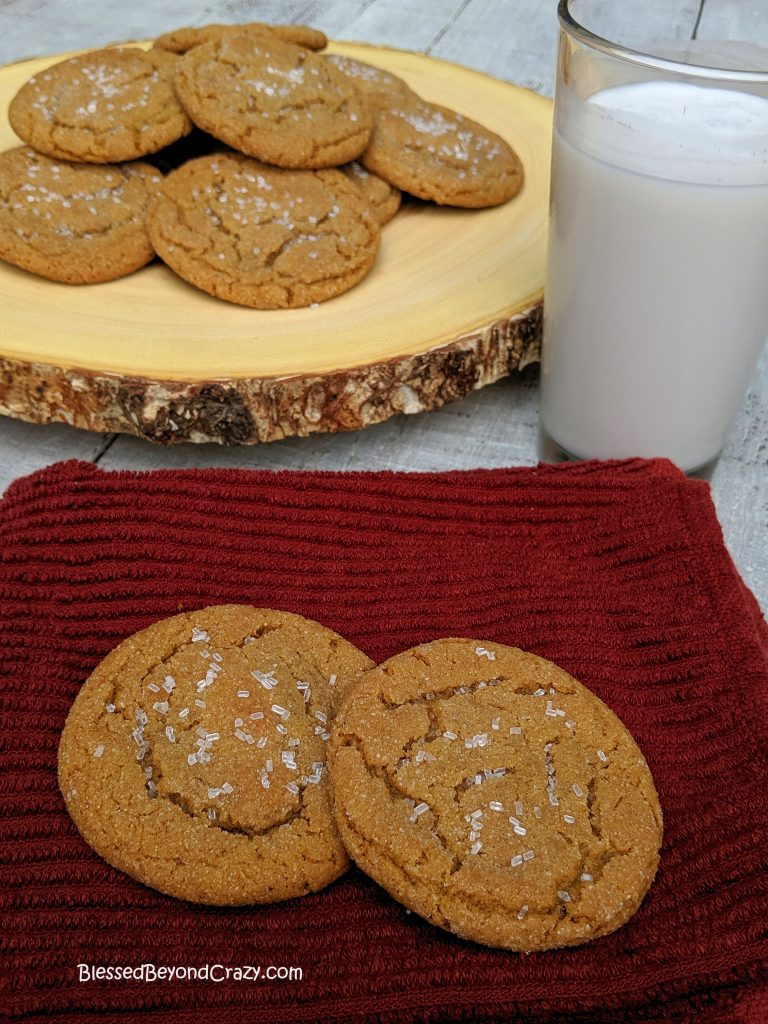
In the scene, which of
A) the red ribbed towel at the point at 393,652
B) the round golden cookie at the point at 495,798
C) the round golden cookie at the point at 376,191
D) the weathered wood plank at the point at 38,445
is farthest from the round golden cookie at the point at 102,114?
the round golden cookie at the point at 495,798

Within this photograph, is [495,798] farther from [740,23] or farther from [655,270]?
[740,23]

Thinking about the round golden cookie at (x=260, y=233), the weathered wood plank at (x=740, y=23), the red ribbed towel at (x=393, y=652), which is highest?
the weathered wood plank at (x=740, y=23)

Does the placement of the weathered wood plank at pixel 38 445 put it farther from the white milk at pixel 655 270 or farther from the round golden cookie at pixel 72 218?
the white milk at pixel 655 270

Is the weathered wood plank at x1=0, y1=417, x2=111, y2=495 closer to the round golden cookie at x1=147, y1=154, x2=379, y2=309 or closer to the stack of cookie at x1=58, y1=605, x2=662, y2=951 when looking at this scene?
the round golden cookie at x1=147, y1=154, x2=379, y2=309

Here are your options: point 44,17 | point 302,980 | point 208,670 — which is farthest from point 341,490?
point 44,17

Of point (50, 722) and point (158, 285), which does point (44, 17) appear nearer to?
point (158, 285)

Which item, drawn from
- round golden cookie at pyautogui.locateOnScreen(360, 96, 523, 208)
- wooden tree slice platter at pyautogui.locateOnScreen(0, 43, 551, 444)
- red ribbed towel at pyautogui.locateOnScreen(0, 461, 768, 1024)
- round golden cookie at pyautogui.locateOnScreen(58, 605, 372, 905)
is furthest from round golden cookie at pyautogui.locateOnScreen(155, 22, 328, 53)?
round golden cookie at pyautogui.locateOnScreen(58, 605, 372, 905)

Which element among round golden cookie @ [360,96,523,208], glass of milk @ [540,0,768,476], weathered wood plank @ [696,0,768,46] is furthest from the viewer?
round golden cookie @ [360,96,523,208]

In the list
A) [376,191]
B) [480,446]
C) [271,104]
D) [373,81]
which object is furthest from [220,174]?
[480,446]
